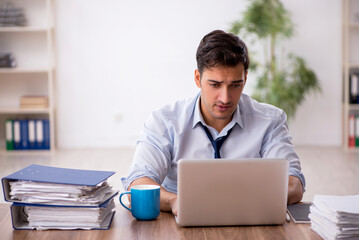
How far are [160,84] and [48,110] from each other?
1.22m

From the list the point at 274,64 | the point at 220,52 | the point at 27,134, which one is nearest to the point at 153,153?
the point at 220,52

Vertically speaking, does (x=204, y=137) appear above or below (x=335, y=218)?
above

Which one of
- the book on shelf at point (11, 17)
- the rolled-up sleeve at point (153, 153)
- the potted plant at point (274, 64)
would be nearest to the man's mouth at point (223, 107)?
the rolled-up sleeve at point (153, 153)

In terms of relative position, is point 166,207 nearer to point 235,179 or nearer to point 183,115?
point 235,179

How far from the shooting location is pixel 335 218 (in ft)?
4.48

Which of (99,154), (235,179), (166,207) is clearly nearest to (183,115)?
(166,207)

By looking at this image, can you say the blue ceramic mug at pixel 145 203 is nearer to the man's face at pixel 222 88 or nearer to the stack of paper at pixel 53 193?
the stack of paper at pixel 53 193

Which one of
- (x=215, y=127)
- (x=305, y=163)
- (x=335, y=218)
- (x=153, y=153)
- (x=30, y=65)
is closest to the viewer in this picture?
(x=335, y=218)

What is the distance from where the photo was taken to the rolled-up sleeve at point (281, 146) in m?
1.92

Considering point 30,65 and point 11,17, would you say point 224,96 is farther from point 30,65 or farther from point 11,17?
point 30,65

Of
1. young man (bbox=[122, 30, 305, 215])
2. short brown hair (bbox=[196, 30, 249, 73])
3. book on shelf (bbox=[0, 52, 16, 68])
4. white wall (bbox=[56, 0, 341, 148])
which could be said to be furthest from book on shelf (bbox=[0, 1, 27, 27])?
short brown hair (bbox=[196, 30, 249, 73])

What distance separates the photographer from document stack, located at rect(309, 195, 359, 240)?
136 cm

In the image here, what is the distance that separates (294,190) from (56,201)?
2.62 feet

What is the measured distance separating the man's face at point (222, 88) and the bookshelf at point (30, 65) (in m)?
3.73
